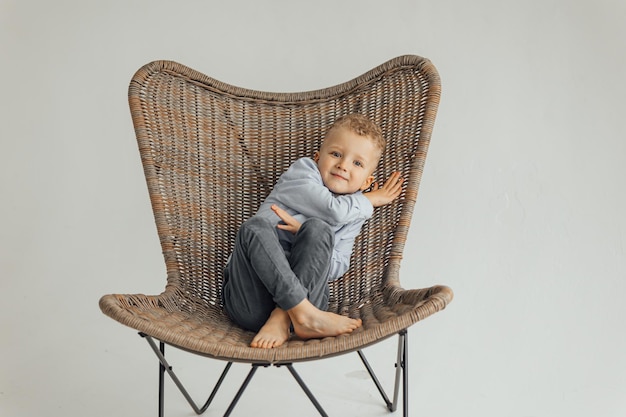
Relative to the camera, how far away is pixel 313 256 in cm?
211

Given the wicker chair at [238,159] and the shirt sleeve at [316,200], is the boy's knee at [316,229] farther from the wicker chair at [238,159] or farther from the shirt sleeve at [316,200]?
the wicker chair at [238,159]

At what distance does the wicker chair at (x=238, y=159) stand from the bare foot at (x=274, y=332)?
0.13 meters

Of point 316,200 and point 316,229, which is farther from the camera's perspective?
point 316,200

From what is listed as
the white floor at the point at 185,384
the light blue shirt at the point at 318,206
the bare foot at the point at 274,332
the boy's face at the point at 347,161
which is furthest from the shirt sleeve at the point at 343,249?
the white floor at the point at 185,384

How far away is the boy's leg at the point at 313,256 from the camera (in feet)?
6.93

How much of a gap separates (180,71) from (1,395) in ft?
4.10

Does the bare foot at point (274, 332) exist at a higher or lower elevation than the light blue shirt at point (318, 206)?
lower

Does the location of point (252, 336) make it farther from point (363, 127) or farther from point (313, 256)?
point (363, 127)

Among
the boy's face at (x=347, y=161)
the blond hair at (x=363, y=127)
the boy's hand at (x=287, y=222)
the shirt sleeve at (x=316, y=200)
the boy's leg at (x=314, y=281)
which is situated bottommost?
the boy's leg at (x=314, y=281)

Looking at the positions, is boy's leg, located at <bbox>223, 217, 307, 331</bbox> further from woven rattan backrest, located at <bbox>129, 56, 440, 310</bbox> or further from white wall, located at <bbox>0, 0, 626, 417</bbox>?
white wall, located at <bbox>0, 0, 626, 417</bbox>

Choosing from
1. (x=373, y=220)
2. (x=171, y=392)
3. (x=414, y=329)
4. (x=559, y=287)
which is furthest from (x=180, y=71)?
(x=559, y=287)

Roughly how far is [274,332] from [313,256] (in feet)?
0.79

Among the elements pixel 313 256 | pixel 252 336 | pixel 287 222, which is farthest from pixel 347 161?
pixel 252 336

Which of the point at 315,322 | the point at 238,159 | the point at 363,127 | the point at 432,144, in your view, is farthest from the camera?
the point at 432,144
